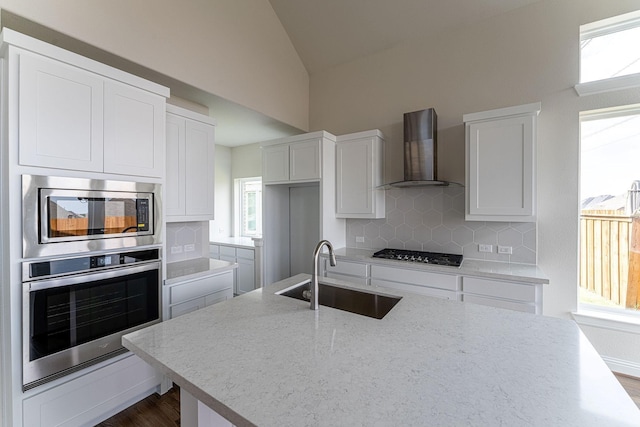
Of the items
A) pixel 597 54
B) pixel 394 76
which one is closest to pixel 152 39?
pixel 394 76

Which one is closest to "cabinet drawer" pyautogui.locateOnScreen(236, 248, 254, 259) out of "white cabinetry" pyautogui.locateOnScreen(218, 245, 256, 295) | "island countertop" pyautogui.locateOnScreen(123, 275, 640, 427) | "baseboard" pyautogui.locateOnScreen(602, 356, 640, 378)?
"white cabinetry" pyautogui.locateOnScreen(218, 245, 256, 295)

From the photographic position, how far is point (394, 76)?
10.8 feet

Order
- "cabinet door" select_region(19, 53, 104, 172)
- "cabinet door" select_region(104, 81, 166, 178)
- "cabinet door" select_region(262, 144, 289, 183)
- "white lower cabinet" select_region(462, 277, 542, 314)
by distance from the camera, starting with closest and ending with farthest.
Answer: "cabinet door" select_region(19, 53, 104, 172)
"cabinet door" select_region(104, 81, 166, 178)
"white lower cabinet" select_region(462, 277, 542, 314)
"cabinet door" select_region(262, 144, 289, 183)

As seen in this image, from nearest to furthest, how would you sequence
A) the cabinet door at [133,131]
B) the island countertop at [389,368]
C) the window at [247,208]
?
the island countertop at [389,368]
the cabinet door at [133,131]
the window at [247,208]

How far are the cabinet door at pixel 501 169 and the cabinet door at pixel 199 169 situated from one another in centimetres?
248

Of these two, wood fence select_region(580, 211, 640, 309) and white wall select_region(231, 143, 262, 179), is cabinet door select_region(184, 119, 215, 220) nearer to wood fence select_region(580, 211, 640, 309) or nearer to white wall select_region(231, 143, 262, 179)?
white wall select_region(231, 143, 262, 179)

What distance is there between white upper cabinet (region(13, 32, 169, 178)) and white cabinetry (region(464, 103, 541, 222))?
2.66 meters

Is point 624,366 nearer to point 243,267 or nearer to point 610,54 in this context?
point 610,54

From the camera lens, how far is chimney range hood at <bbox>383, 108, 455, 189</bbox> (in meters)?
2.73

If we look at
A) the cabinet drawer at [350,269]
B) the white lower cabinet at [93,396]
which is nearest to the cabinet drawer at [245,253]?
the cabinet drawer at [350,269]

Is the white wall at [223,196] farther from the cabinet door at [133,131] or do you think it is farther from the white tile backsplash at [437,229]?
the cabinet door at [133,131]

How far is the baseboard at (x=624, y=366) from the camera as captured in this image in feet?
7.36

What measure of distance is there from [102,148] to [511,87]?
348 centimetres

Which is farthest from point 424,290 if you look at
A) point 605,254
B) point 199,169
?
point 199,169
